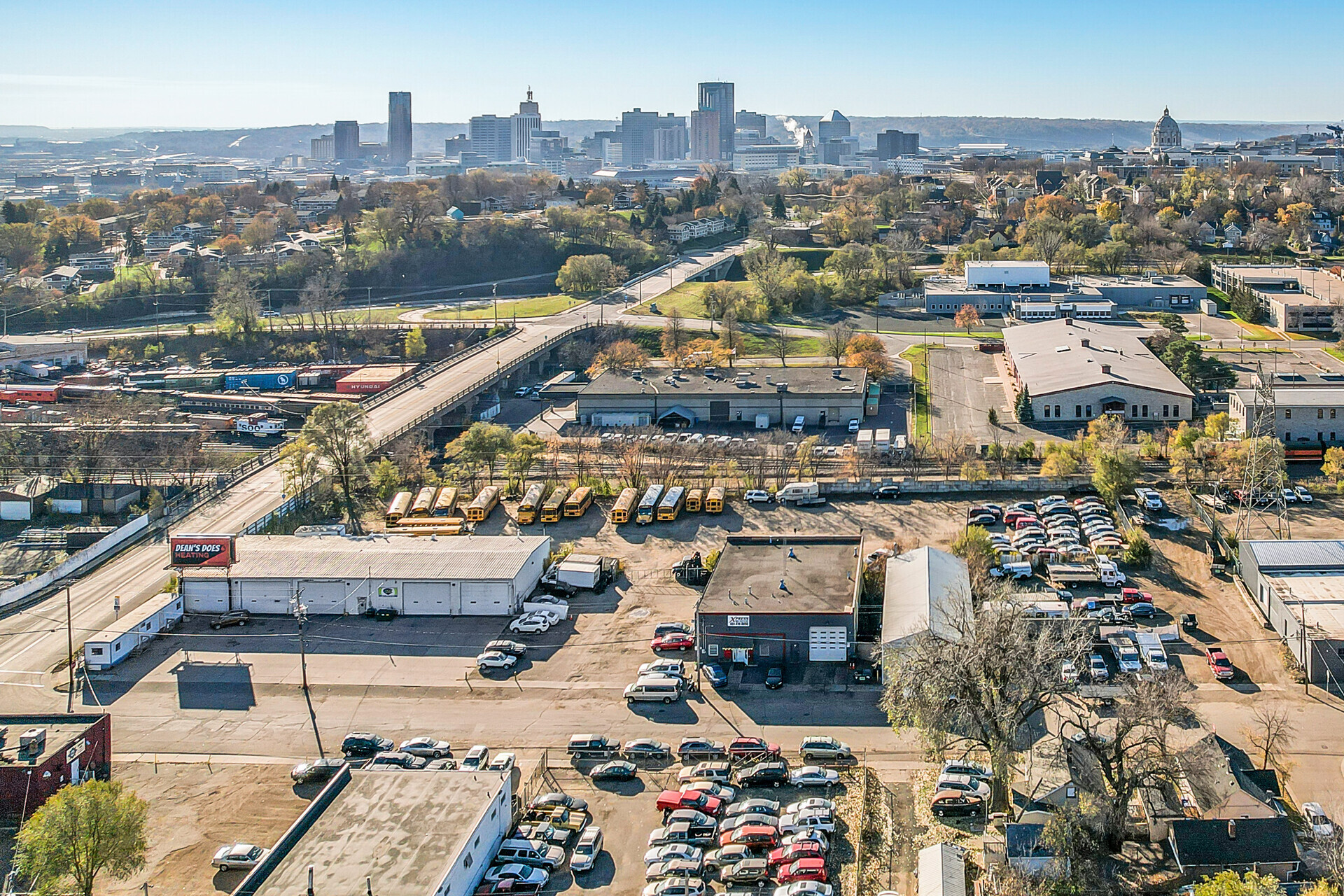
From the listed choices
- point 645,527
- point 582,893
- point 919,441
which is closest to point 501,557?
point 645,527

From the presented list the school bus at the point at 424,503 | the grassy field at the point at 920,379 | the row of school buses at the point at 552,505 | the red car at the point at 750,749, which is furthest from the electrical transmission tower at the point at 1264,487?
the school bus at the point at 424,503

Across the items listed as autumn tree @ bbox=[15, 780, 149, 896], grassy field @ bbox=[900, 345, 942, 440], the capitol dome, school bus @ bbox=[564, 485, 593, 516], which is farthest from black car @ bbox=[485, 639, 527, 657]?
the capitol dome

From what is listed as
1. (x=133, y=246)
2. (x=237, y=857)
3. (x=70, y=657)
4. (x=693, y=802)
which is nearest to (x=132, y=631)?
(x=70, y=657)

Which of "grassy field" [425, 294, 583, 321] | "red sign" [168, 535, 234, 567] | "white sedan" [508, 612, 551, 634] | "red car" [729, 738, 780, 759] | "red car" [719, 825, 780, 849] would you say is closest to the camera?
"red car" [719, 825, 780, 849]

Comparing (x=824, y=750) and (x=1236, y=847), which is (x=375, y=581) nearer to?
(x=824, y=750)

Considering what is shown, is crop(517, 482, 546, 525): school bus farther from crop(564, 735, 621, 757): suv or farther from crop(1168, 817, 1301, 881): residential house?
crop(1168, 817, 1301, 881): residential house

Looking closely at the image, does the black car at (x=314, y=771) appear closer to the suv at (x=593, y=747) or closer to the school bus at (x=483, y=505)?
the suv at (x=593, y=747)

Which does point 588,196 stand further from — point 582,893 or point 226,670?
point 582,893
